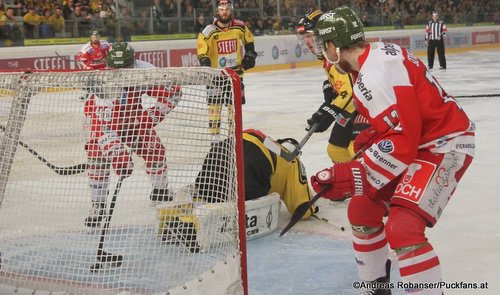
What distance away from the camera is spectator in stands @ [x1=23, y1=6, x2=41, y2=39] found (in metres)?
10.9

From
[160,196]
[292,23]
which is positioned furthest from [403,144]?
[292,23]

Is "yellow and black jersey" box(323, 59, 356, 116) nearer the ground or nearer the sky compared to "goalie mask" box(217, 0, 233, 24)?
nearer the ground

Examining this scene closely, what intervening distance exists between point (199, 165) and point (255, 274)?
59 centimetres

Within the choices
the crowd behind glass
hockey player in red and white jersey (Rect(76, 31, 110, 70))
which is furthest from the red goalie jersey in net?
the crowd behind glass

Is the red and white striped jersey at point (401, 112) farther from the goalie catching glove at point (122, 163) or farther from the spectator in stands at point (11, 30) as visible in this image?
the spectator in stands at point (11, 30)

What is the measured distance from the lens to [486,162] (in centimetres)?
502

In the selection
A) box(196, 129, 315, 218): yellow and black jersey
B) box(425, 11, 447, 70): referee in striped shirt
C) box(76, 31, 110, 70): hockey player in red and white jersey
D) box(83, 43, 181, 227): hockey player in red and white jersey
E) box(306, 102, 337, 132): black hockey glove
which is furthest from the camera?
box(425, 11, 447, 70): referee in striped shirt

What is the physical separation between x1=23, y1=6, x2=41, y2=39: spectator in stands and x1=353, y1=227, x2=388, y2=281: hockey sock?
9.47m

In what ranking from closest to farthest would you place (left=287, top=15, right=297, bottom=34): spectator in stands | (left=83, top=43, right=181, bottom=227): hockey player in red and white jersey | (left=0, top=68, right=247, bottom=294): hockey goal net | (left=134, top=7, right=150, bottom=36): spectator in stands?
(left=0, top=68, right=247, bottom=294): hockey goal net → (left=83, top=43, right=181, bottom=227): hockey player in red and white jersey → (left=134, top=7, right=150, bottom=36): spectator in stands → (left=287, top=15, right=297, bottom=34): spectator in stands

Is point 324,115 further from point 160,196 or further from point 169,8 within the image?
point 169,8

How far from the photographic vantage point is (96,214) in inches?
114

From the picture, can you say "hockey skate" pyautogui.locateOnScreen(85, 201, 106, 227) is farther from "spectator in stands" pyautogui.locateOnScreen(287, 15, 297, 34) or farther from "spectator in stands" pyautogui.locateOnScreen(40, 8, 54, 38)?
"spectator in stands" pyautogui.locateOnScreen(287, 15, 297, 34)

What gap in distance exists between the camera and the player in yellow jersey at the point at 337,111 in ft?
12.2

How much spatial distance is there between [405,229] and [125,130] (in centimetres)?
119
